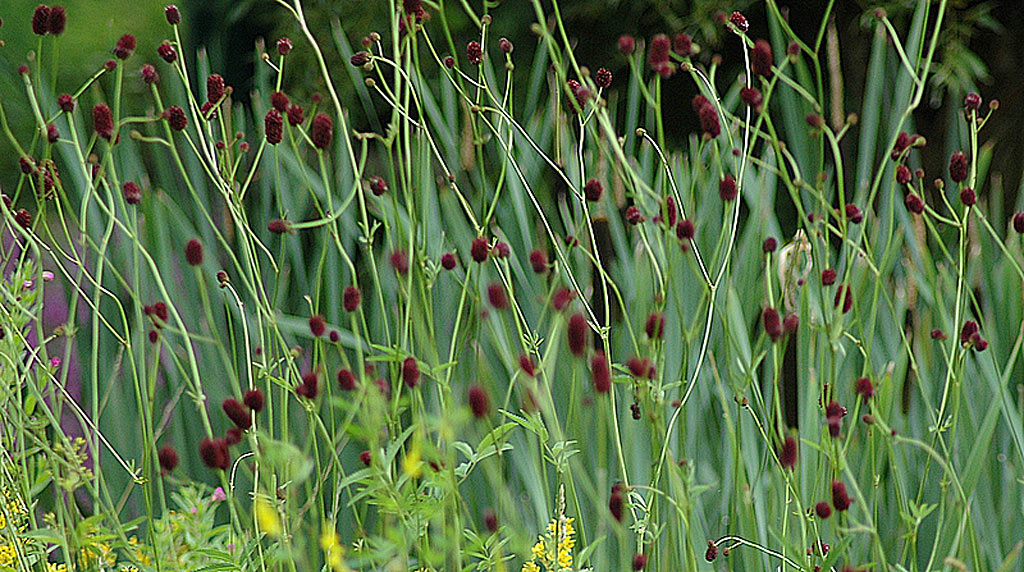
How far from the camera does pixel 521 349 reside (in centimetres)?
199

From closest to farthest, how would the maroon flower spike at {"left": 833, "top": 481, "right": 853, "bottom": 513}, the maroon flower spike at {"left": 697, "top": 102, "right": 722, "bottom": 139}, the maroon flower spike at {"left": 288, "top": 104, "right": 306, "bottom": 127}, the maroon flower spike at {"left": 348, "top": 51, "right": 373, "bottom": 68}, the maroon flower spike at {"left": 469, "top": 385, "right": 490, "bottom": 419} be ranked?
the maroon flower spike at {"left": 469, "top": 385, "right": 490, "bottom": 419}, the maroon flower spike at {"left": 833, "top": 481, "right": 853, "bottom": 513}, the maroon flower spike at {"left": 697, "top": 102, "right": 722, "bottom": 139}, the maroon flower spike at {"left": 288, "top": 104, "right": 306, "bottom": 127}, the maroon flower spike at {"left": 348, "top": 51, "right": 373, "bottom": 68}

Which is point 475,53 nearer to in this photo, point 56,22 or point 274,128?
point 274,128

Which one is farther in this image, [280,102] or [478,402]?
[280,102]

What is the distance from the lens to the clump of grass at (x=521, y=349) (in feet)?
3.88

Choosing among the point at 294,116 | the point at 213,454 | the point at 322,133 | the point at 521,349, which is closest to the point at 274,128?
the point at 294,116

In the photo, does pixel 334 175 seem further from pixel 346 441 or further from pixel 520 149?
pixel 346 441

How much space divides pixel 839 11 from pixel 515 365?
2830 millimetres

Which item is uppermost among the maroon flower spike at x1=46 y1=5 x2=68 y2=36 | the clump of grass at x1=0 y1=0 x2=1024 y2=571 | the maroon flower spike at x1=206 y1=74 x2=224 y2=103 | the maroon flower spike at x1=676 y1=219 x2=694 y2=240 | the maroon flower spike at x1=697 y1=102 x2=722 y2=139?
the maroon flower spike at x1=46 y1=5 x2=68 y2=36

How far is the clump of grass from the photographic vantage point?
1184 mm

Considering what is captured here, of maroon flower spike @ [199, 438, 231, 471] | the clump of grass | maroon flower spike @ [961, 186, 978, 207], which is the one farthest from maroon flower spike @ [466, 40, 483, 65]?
maroon flower spike @ [199, 438, 231, 471]

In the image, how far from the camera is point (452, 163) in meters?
2.18

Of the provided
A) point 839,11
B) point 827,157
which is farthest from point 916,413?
point 839,11

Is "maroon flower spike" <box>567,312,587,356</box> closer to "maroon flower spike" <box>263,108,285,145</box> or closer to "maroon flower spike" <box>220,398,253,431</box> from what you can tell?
"maroon flower spike" <box>220,398,253,431</box>

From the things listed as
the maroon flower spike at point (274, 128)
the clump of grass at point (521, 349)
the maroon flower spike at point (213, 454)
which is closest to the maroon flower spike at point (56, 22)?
the clump of grass at point (521, 349)
